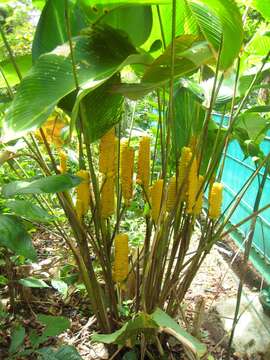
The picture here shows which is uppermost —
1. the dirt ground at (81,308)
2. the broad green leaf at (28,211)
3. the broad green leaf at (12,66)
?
the broad green leaf at (12,66)

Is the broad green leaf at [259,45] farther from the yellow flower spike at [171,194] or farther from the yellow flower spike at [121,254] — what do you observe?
the yellow flower spike at [121,254]

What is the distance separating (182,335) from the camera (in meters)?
0.52

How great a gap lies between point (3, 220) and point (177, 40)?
0.41 metres

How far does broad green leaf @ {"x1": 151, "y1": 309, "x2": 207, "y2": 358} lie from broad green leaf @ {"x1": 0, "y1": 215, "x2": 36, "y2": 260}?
8.7 inches

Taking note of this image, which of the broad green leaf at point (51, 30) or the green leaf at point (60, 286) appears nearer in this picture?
the broad green leaf at point (51, 30)

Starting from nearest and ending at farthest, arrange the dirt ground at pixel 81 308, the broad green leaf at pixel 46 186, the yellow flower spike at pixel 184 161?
the broad green leaf at pixel 46 186
the yellow flower spike at pixel 184 161
the dirt ground at pixel 81 308

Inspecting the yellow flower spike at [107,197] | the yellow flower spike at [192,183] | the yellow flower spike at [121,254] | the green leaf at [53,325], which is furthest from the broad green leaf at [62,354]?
the yellow flower spike at [192,183]

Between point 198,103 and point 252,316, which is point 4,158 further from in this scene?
point 252,316

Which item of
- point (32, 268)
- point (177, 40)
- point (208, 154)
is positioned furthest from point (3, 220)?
point (32, 268)

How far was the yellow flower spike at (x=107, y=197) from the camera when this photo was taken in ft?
2.50

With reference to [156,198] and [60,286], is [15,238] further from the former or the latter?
[60,286]

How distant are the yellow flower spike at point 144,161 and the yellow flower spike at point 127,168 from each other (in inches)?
0.8

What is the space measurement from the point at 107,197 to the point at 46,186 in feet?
0.75

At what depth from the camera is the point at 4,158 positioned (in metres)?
0.71
